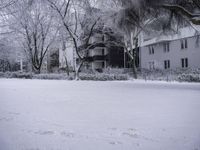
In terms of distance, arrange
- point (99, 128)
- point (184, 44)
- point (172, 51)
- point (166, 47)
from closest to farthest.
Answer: point (99, 128)
point (184, 44)
point (172, 51)
point (166, 47)

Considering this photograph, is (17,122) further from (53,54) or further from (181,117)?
(53,54)

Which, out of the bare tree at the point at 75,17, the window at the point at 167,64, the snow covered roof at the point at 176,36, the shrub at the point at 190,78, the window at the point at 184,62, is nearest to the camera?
the shrub at the point at 190,78

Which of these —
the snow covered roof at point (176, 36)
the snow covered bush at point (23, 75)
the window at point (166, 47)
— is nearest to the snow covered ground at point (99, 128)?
the snow covered roof at point (176, 36)

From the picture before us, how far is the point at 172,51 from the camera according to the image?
42.1 meters

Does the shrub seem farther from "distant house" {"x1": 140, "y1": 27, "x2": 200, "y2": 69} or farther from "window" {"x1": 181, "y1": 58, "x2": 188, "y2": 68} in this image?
"window" {"x1": 181, "y1": 58, "x2": 188, "y2": 68}

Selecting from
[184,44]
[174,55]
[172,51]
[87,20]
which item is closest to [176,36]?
[184,44]

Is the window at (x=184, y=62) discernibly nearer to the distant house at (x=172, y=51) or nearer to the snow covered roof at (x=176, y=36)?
the distant house at (x=172, y=51)

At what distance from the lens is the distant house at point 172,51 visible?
3784 cm

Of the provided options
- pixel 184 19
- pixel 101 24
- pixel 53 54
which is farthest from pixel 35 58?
pixel 53 54

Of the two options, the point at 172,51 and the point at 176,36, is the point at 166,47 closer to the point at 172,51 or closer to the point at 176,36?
the point at 172,51

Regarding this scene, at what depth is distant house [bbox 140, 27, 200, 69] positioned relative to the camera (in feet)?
124

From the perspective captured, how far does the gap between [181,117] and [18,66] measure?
84.0 meters

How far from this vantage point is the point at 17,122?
7684 millimetres

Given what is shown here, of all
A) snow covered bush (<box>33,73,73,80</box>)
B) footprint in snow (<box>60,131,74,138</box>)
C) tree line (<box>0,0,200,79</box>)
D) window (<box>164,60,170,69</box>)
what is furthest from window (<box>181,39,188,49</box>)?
footprint in snow (<box>60,131,74,138</box>)
